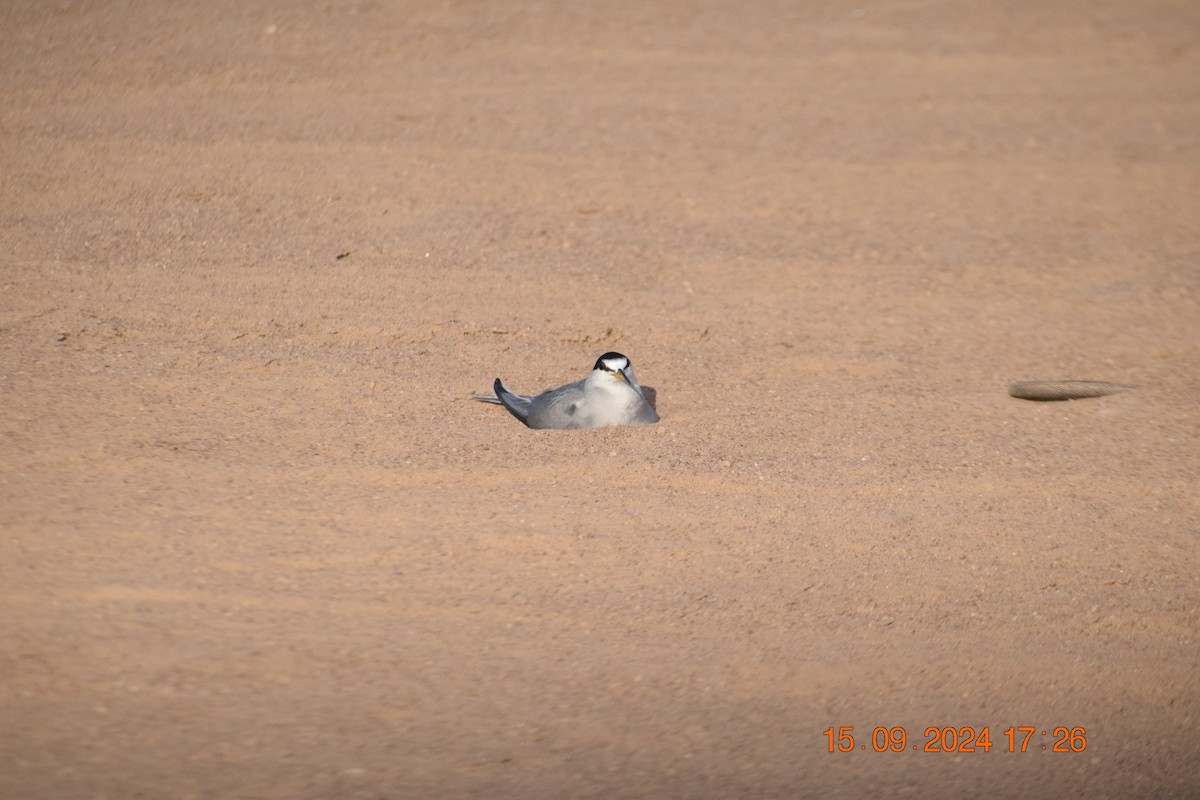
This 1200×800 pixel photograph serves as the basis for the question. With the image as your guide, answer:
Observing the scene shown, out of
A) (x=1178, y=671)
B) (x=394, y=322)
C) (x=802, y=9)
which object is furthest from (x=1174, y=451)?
(x=802, y=9)

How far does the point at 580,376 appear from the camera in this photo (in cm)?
561

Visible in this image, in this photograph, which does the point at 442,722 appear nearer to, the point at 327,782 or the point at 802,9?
the point at 327,782

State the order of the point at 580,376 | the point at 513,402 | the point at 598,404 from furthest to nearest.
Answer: the point at 580,376
the point at 513,402
the point at 598,404

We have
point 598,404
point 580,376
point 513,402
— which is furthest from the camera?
point 580,376

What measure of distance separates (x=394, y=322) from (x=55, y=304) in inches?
67.5

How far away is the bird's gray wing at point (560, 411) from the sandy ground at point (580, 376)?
78 millimetres

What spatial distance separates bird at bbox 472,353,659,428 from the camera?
4938 mm
